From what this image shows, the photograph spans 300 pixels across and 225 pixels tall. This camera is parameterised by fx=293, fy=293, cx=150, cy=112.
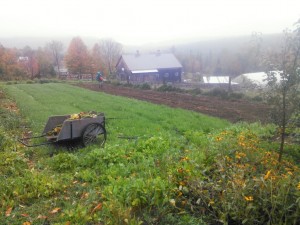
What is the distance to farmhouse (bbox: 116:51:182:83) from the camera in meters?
55.4

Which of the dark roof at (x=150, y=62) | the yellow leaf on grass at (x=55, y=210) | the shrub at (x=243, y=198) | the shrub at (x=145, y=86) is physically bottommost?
the yellow leaf on grass at (x=55, y=210)

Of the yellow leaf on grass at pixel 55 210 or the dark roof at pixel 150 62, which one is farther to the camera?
the dark roof at pixel 150 62

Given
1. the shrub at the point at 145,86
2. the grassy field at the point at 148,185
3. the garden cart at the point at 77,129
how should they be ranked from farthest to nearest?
the shrub at the point at 145,86, the garden cart at the point at 77,129, the grassy field at the point at 148,185

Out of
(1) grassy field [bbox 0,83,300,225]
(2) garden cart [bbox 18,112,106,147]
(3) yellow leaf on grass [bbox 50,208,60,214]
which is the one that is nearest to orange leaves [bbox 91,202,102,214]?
(1) grassy field [bbox 0,83,300,225]

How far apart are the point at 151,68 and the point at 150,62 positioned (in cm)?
183

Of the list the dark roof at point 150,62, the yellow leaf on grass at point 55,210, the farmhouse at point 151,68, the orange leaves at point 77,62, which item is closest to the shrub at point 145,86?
the farmhouse at point 151,68

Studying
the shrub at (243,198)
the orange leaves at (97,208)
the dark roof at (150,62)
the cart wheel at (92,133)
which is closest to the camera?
the shrub at (243,198)

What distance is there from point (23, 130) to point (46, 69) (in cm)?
5351

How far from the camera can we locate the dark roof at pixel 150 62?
56156mm

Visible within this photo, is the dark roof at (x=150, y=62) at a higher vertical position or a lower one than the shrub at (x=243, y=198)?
higher

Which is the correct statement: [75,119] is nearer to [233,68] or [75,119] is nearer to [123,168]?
[123,168]

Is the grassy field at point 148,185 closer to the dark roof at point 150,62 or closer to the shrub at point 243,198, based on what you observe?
the shrub at point 243,198

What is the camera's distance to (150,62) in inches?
2249

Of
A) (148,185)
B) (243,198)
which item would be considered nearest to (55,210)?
(148,185)
